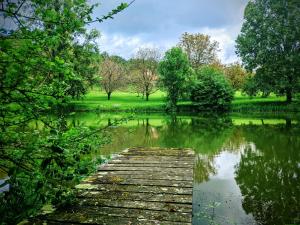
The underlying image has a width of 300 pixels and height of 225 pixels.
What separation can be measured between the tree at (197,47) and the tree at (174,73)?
14.0 metres

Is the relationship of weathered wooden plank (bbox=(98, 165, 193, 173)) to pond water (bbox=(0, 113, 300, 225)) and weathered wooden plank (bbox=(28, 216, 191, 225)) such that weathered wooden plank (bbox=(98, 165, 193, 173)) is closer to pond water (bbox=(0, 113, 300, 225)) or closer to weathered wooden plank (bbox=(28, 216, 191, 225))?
pond water (bbox=(0, 113, 300, 225))

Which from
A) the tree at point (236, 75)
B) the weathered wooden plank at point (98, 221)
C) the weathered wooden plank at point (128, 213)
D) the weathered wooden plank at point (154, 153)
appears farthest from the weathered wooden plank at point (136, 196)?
the tree at point (236, 75)

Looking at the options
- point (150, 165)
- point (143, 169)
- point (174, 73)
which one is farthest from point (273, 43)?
point (143, 169)

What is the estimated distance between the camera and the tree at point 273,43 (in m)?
41.2

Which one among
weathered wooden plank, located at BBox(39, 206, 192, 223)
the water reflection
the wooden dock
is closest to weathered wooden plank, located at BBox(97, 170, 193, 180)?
the wooden dock

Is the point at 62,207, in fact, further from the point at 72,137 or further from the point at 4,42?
the point at 4,42

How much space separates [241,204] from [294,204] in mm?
→ 1175

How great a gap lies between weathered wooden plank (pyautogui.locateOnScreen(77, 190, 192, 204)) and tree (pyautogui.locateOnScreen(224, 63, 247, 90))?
54839mm

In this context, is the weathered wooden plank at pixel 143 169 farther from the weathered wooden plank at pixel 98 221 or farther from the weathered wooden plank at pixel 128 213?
the weathered wooden plank at pixel 98 221

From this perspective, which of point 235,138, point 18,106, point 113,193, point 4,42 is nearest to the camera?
point 4,42

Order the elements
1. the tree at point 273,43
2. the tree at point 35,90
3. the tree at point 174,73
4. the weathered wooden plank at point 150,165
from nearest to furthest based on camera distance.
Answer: the tree at point 35,90
the weathered wooden plank at point 150,165
the tree at point 273,43
the tree at point 174,73

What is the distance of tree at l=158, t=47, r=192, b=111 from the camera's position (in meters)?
44.9

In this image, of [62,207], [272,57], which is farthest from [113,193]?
[272,57]

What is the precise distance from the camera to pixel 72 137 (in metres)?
3.40
